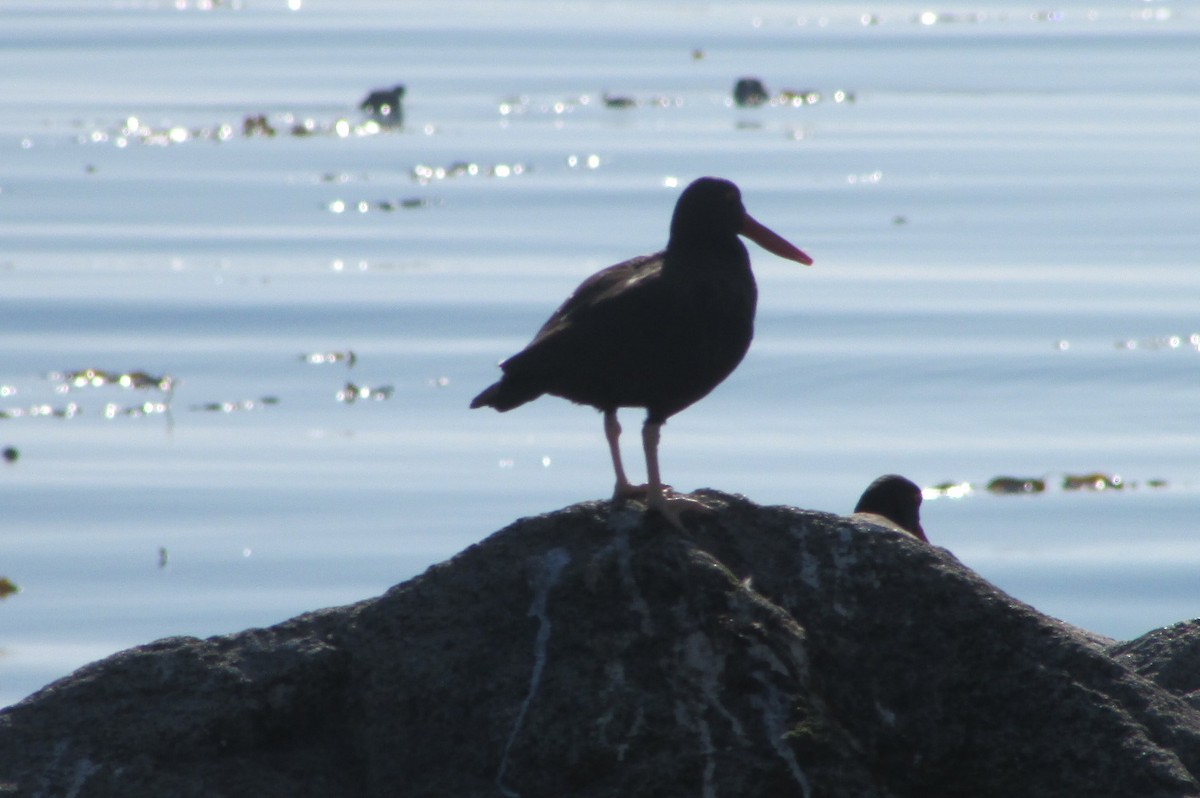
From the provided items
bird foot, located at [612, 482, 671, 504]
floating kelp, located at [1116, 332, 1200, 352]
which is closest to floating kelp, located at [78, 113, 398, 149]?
floating kelp, located at [1116, 332, 1200, 352]

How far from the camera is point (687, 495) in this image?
5305 mm

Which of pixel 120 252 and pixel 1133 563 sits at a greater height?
pixel 120 252

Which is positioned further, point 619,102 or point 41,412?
point 619,102

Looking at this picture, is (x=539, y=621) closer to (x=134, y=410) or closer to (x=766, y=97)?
(x=134, y=410)

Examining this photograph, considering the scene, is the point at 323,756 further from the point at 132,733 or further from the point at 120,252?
the point at 120,252

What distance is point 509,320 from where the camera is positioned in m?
14.2

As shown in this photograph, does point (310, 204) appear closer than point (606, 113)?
Yes

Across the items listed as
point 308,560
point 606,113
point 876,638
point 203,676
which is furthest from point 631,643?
point 606,113

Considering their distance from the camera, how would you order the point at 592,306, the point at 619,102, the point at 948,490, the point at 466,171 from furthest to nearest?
the point at 619,102, the point at 466,171, the point at 948,490, the point at 592,306

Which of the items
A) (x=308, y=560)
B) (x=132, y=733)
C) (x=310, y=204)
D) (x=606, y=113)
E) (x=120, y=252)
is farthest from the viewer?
(x=606, y=113)

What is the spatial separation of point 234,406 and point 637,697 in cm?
829

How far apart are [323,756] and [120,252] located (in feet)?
41.6

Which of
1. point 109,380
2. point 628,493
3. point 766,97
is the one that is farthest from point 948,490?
point 766,97

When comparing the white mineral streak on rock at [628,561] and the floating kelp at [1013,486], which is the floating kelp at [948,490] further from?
the white mineral streak on rock at [628,561]
